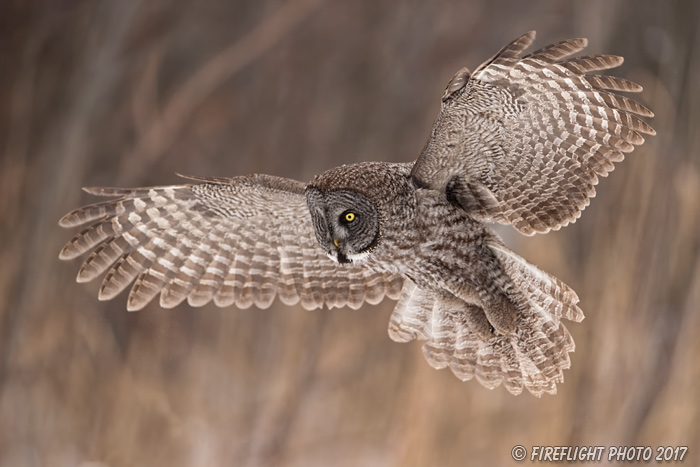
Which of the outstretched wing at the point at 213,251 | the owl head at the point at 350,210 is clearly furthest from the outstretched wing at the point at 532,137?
the outstretched wing at the point at 213,251

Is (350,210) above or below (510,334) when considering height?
above

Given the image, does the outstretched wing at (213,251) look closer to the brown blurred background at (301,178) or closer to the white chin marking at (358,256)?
the white chin marking at (358,256)

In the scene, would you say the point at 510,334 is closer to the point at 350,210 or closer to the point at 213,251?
the point at 350,210

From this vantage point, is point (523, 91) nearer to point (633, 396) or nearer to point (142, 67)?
point (633, 396)

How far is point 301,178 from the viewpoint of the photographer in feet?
11.5

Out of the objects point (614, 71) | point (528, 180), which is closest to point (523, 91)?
point (528, 180)

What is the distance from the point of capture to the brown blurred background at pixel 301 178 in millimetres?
3098

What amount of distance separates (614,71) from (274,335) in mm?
2021

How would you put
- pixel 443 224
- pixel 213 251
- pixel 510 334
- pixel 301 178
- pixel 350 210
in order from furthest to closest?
pixel 301 178
pixel 213 251
pixel 510 334
pixel 443 224
pixel 350 210

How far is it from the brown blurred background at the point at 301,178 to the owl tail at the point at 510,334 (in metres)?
0.66

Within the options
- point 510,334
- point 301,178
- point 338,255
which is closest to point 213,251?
point 338,255

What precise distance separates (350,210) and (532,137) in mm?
672

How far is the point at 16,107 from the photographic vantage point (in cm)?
377

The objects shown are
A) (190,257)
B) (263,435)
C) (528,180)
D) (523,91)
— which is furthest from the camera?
(263,435)
